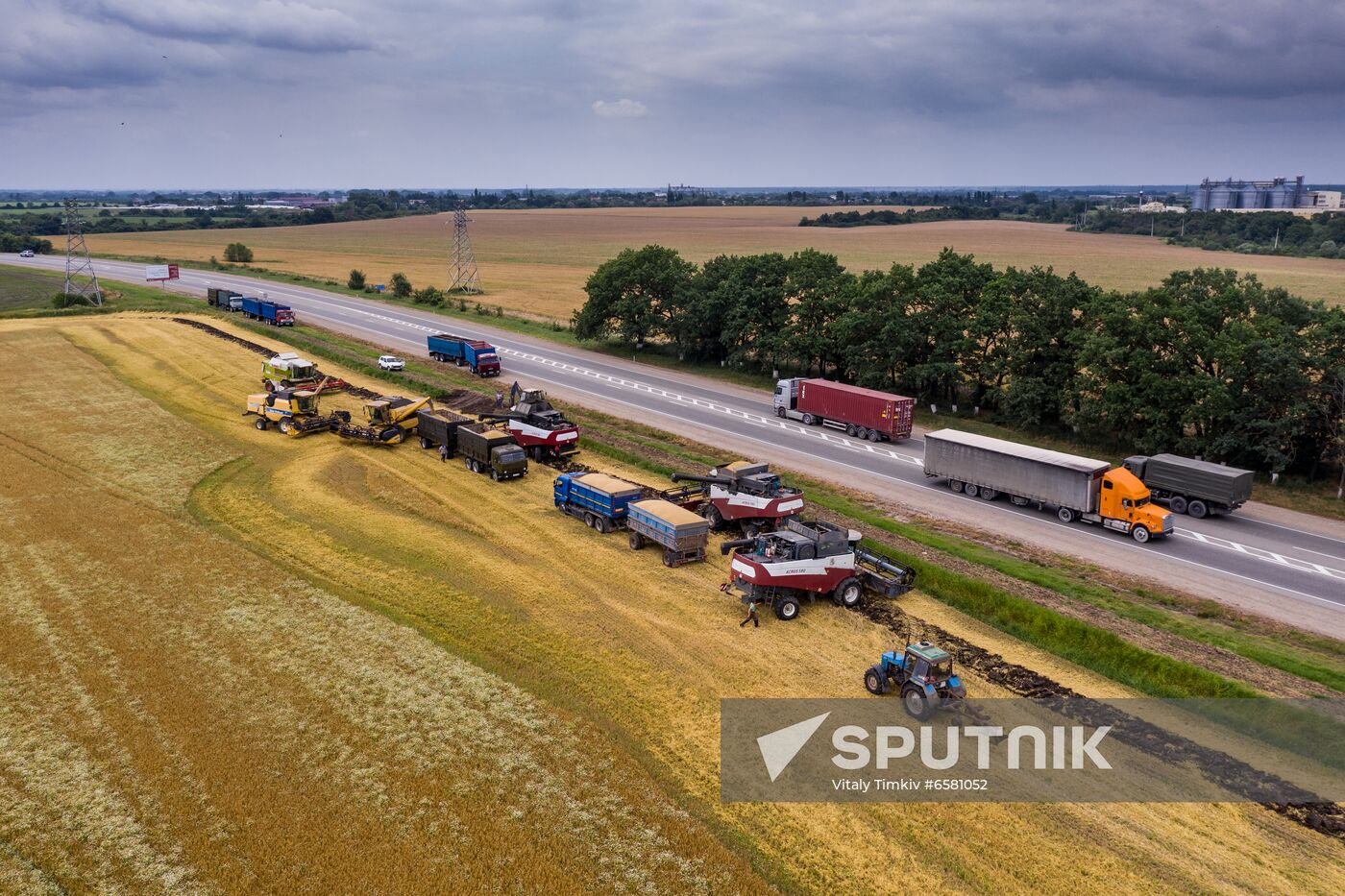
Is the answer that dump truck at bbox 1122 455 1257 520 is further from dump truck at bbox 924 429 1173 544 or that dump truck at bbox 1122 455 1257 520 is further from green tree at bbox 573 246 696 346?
green tree at bbox 573 246 696 346

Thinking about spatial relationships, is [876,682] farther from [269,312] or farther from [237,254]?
[237,254]

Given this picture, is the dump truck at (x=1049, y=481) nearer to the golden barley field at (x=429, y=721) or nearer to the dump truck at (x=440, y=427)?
the golden barley field at (x=429, y=721)

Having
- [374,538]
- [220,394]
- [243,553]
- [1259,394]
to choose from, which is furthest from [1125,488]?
[220,394]

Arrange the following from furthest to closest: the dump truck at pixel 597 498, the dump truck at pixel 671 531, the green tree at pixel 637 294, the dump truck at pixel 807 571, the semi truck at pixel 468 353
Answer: the green tree at pixel 637 294 < the semi truck at pixel 468 353 < the dump truck at pixel 597 498 < the dump truck at pixel 671 531 < the dump truck at pixel 807 571

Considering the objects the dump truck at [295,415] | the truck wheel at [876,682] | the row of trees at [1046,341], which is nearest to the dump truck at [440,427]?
the dump truck at [295,415]

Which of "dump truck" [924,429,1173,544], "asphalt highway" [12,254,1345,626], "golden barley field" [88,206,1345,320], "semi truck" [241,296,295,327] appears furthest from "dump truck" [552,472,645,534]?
"golden barley field" [88,206,1345,320]

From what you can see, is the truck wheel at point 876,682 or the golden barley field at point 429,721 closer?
the golden barley field at point 429,721
